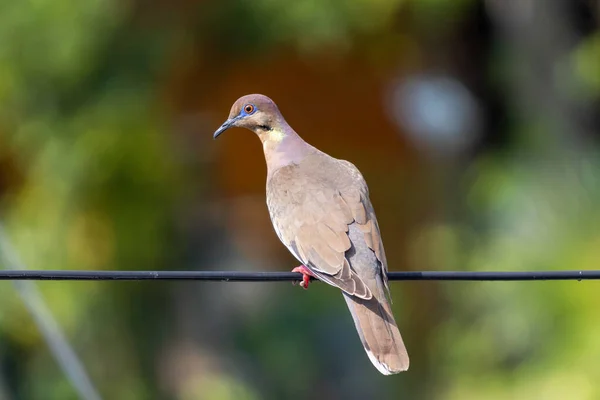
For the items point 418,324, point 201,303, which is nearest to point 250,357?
point 201,303

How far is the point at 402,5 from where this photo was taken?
1055 centimetres

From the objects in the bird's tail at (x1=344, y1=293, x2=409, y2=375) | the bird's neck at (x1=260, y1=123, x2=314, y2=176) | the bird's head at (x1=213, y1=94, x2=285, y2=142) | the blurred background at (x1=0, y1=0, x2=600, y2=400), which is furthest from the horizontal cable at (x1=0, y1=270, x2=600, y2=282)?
the blurred background at (x1=0, y1=0, x2=600, y2=400)

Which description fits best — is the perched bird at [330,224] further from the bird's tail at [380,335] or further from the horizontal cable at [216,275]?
the horizontal cable at [216,275]

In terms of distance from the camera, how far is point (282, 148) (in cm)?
616

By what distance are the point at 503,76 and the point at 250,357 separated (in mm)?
3876

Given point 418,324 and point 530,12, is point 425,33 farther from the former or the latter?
point 418,324

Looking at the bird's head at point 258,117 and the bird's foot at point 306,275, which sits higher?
the bird's head at point 258,117

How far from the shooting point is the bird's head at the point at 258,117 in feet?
20.1

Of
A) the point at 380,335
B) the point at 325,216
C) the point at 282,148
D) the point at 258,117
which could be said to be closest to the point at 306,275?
the point at 380,335

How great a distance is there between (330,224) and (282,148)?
0.85 m

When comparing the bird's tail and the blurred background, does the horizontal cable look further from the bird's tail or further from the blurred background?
the blurred background

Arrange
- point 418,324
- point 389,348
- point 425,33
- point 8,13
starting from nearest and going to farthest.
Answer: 1. point 389,348
2. point 8,13
3. point 425,33
4. point 418,324

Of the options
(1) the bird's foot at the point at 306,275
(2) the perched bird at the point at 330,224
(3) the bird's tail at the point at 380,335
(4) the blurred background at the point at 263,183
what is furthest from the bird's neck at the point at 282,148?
(4) the blurred background at the point at 263,183

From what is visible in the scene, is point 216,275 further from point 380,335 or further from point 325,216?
point 325,216
